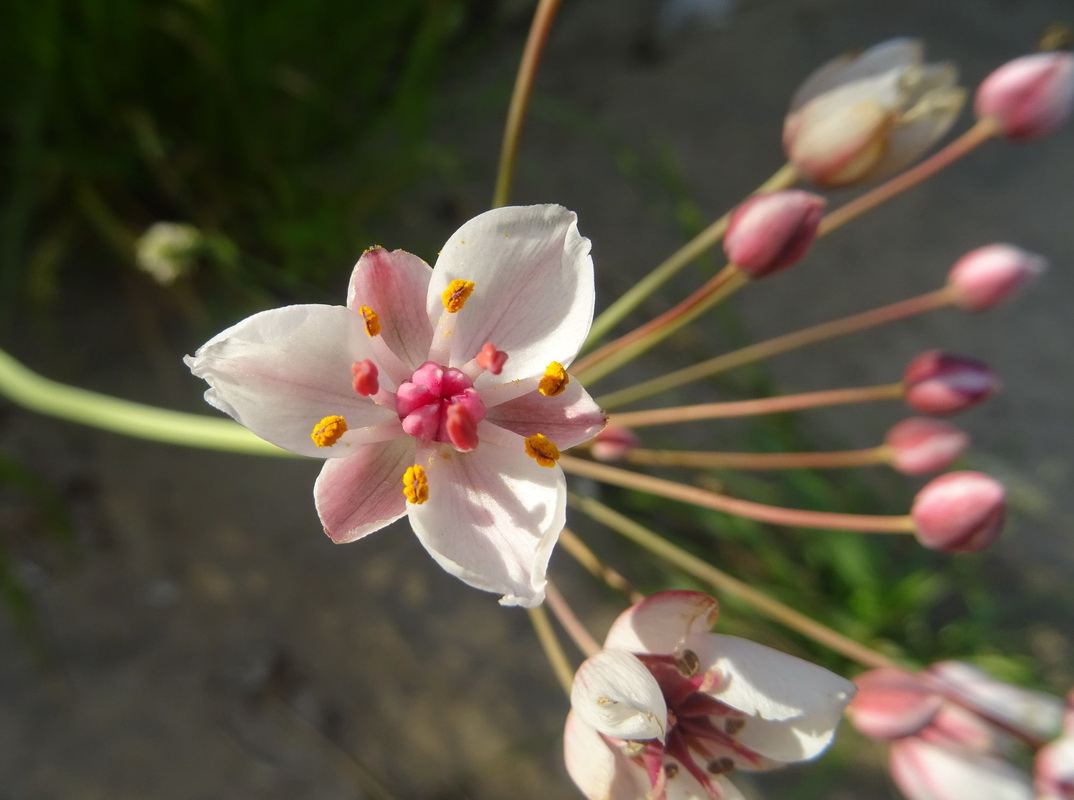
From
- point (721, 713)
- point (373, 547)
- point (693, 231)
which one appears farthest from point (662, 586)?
point (721, 713)

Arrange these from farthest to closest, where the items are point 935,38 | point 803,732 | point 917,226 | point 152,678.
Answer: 1. point 935,38
2. point 917,226
3. point 152,678
4. point 803,732

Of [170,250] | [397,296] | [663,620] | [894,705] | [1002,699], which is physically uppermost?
[170,250]

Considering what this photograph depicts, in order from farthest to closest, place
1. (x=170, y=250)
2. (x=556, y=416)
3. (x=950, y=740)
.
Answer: (x=170, y=250) → (x=950, y=740) → (x=556, y=416)

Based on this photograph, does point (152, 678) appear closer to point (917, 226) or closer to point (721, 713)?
point (721, 713)

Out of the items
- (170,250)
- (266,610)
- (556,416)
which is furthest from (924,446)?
(266,610)

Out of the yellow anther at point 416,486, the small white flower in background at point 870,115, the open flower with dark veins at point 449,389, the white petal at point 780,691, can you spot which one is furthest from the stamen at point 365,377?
the small white flower in background at point 870,115

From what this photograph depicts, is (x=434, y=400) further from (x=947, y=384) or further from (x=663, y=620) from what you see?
(x=947, y=384)
